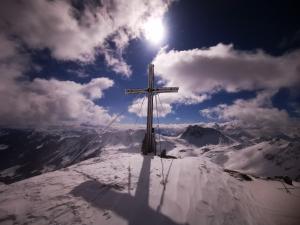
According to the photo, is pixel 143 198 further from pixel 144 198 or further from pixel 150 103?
Answer: pixel 150 103

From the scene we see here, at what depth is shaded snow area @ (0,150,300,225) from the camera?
25.8ft

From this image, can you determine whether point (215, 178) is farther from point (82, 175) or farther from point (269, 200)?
point (82, 175)

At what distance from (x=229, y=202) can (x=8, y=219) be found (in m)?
10.4

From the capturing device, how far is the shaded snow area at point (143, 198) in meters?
7.86

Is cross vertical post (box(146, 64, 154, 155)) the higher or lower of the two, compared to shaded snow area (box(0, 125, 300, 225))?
higher

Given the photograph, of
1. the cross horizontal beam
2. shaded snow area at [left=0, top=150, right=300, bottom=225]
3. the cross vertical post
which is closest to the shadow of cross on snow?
shaded snow area at [left=0, top=150, right=300, bottom=225]

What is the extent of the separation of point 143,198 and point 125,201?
0.92 m

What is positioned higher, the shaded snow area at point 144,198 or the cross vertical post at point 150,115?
the cross vertical post at point 150,115

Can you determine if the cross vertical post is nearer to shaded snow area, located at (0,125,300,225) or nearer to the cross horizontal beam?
the cross horizontal beam

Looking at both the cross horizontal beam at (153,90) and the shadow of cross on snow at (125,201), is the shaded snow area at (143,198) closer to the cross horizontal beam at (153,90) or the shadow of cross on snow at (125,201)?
the shadow of cross on snow at (125,201)

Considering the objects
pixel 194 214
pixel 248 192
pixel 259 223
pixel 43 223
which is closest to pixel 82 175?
A: pixel 43 223

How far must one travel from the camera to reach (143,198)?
928cm

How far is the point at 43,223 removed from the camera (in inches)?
281

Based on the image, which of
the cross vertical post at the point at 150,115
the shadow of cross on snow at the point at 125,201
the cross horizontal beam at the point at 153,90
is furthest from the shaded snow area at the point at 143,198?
the cross horizontal beam at the point at 153,90
